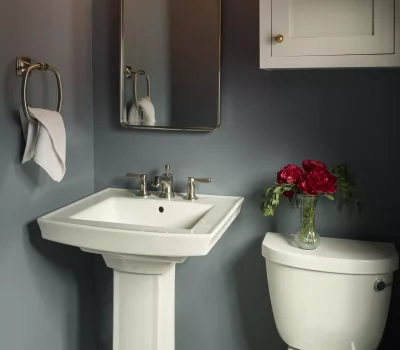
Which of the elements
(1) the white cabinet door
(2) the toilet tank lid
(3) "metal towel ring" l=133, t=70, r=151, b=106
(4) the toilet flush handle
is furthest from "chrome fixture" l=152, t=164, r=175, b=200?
(4) the toilet flush handle

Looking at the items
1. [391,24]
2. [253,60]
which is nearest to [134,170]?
[253,60]

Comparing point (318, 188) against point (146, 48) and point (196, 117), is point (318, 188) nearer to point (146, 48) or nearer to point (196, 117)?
point (196, 117)

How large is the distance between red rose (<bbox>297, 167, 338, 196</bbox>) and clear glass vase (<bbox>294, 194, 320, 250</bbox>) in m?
0.06

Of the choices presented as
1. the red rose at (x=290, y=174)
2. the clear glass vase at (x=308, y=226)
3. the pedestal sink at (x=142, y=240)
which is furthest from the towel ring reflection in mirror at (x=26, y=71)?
the clear glass vase at (x=308, y=226)

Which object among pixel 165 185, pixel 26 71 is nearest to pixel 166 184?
pixel 165 185

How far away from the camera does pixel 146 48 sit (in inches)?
82.6

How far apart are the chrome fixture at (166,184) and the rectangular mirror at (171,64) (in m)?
0.19

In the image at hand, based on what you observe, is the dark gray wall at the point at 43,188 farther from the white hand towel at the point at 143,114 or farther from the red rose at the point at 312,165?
the red rose at the point at 312,165

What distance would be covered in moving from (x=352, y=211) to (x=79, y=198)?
105cm

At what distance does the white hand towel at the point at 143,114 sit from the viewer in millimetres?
2127

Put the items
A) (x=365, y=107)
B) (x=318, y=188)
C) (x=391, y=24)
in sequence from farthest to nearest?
(x=365, y=107) → (x=318, y=188) → (x=391, y=24)

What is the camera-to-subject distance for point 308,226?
1.85m

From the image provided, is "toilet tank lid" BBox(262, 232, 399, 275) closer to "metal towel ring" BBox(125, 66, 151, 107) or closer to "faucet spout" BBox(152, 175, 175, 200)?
"faucet spout" BBox(152, 175, 175, 200)

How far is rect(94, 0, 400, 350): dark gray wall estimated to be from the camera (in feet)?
6.23
